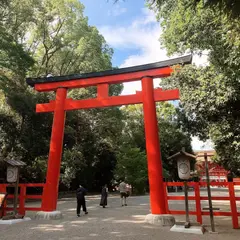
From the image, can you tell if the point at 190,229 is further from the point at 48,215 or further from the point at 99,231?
the point at 48,215

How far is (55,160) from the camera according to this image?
920 centimetres

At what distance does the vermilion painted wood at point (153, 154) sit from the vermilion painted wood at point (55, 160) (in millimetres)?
3304

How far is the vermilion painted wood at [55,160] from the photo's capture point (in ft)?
29.1

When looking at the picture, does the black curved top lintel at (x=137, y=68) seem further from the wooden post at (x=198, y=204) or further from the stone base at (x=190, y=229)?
the stone base at (x=190, y=229)

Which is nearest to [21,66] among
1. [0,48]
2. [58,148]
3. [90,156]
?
[0,48]

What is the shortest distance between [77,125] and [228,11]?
17974 mm

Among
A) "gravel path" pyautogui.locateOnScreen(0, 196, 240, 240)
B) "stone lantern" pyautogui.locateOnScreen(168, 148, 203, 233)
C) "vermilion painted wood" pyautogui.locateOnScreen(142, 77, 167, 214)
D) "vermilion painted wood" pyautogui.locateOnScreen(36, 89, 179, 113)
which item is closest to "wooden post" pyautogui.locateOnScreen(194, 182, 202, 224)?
"gravel path" pyautogui.locateOnScreen(0, 196, 240, 240)

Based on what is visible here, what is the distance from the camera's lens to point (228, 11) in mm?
4195

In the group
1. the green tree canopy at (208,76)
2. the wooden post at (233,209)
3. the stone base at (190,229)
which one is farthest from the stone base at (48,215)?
the green tree canopy at (208,76)

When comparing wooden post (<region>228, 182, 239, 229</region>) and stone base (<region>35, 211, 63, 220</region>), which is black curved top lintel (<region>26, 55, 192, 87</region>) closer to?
wooden post (<region>228, 182, 239, 229</region>)

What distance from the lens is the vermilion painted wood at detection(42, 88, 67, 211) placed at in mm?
8871

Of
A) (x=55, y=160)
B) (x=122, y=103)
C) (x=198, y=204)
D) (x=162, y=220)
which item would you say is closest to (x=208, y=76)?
(x=122, y=103)

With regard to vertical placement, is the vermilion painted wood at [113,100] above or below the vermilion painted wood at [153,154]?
above

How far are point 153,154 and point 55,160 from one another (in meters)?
3.62
